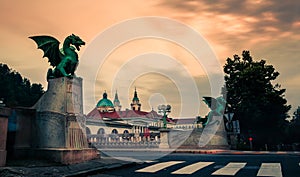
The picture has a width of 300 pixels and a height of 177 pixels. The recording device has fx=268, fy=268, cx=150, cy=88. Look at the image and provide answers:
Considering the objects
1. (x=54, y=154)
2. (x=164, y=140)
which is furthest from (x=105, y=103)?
(x=54, y=154)

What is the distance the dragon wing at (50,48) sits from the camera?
1071 cm

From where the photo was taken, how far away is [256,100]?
1225 inches

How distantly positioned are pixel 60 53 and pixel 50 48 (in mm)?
425

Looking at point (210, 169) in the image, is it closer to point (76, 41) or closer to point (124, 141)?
point (76, 41)

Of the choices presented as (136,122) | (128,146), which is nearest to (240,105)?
(128,146)

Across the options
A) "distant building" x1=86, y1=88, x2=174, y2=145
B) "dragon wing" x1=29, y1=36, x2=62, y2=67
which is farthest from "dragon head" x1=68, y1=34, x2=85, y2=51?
"distant building" x1=86, y1=88, x2=174, y2=145

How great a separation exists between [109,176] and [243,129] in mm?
28926

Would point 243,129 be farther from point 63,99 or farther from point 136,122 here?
point 136,122

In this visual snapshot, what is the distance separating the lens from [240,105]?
31.7m

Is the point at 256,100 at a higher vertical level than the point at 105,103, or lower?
lower

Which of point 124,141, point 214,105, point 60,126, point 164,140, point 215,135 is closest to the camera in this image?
point 60,126

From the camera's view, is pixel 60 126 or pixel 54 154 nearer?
pixel 54 154

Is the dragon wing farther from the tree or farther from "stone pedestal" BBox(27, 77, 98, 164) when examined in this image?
the tree

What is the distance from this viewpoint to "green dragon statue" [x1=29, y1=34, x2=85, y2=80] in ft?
33.4
